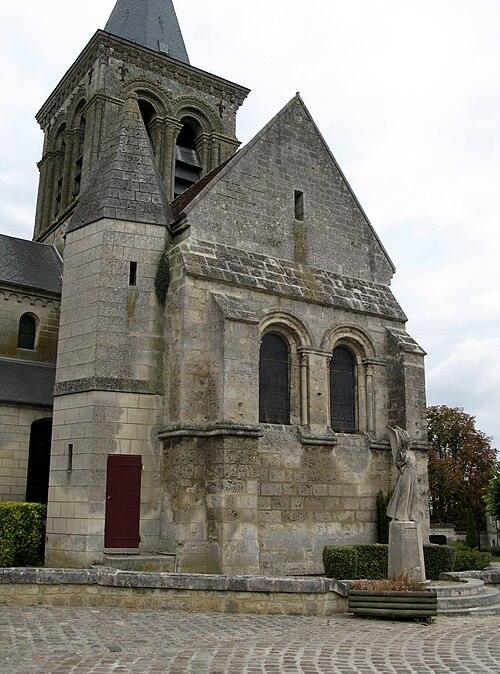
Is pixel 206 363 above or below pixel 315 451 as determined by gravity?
above

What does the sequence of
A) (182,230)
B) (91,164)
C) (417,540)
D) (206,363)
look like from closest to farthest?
1. (417,540)
2. (206,363)
3. (182,230)
4. (91,164)

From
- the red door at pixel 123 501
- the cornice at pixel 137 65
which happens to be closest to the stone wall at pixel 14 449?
the red door at pixel 123 501

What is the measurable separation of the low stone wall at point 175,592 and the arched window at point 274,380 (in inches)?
215

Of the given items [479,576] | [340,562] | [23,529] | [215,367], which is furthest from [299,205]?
[23,529]

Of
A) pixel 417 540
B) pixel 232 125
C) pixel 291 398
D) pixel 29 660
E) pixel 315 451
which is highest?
pixel 232 125

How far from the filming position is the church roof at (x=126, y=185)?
15.6 meters

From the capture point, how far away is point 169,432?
1429 centimetres

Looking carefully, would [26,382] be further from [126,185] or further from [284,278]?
Answer: [284,278]

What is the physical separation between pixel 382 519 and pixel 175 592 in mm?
7352

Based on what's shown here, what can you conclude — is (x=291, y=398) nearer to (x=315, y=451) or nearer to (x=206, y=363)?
(x=315, y=451)

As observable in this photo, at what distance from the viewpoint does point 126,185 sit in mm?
15961

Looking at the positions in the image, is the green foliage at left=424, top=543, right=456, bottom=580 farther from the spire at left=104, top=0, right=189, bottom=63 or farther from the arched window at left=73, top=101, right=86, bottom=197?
the spire at left=104, top=0, right=189, bottom=63

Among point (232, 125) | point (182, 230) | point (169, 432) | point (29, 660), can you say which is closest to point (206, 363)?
point (169, 432)

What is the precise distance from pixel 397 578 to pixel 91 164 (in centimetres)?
1967
